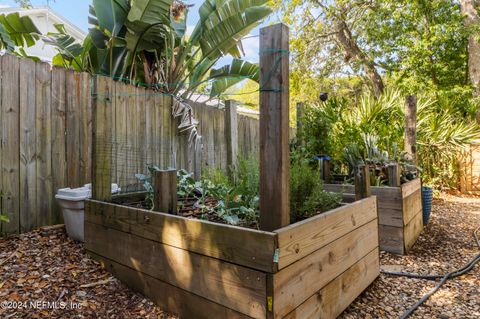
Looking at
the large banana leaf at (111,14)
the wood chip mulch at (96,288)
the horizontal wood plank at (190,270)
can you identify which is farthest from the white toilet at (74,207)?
the large banana leaf at (111,14)

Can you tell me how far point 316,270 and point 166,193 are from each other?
36.2 inches

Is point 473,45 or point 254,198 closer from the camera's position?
point 254,198

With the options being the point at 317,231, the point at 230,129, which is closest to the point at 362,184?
the point at 317,231

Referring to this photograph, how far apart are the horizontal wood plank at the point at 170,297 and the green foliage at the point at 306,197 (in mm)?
633

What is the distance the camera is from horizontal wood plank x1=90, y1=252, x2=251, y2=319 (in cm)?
144

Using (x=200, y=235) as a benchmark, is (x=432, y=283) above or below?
below

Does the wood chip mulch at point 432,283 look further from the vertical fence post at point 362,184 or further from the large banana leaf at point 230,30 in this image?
the large banana leaf at point 230,30

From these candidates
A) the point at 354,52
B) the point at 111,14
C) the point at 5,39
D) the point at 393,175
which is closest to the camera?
the point at 393,175

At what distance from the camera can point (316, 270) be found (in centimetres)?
151

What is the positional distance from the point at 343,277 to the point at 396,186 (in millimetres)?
1433

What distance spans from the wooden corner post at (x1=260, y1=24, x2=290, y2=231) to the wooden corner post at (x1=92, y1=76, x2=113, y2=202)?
1302mm

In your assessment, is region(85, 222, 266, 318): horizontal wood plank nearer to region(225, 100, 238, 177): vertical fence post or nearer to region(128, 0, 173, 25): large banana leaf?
region(225, 100, 238, 177): vertical fence post

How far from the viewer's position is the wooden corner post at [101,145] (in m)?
2.10

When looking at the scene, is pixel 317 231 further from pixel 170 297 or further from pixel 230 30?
pixel 230 30
